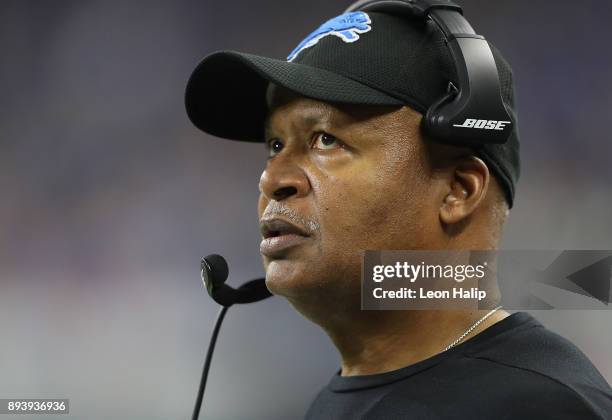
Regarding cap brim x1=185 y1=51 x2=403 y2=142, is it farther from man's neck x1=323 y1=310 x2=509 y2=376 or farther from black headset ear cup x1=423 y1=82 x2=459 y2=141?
man's neck x1=323 y1=310 x2=509 y2=376

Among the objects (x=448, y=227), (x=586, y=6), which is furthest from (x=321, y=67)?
(x=586, y=6)

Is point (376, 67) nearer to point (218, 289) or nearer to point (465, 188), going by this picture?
point (465, 188)

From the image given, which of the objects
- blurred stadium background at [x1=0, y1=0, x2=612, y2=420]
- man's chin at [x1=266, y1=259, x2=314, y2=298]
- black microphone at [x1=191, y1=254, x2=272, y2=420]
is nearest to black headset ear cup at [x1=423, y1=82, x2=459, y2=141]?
man's chin at [x1=266, y1=259, x2=314, y2=298]

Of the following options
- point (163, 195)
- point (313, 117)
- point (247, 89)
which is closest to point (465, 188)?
point (313, 117)

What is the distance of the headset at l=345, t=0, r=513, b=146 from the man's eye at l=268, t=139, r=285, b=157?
20 cm

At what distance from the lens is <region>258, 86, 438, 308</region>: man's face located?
883 mm

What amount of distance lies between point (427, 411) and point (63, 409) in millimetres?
1310

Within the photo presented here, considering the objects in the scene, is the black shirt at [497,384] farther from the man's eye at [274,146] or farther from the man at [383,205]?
the man's eye at [274,146]

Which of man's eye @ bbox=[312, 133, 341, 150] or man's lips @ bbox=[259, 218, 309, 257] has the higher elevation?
man's eye @ bbox=[312, 133, 341, 150]

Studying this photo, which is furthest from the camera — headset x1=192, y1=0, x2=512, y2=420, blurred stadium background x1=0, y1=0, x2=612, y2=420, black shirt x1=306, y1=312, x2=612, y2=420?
blurred stadium background x1=0, y1=0, x2=612, y2=420

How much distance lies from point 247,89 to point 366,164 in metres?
0.27

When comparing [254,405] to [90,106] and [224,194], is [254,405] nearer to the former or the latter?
[224,194]

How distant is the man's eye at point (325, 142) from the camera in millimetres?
911

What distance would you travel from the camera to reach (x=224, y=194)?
2.18 m
